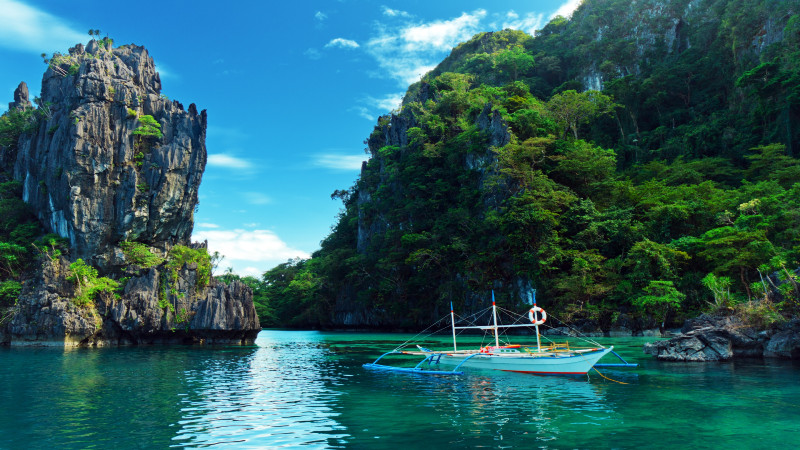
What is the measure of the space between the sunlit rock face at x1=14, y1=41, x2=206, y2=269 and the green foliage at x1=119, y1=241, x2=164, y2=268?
1.07 metres

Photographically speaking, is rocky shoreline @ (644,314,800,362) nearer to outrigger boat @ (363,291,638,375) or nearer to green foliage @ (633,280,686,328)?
outrigger boat @ (363,291,638,375)

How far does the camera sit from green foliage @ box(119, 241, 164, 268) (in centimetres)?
4356

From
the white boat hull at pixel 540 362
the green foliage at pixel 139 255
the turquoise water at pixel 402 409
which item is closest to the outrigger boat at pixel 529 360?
the white boat hull at pixel 540 362

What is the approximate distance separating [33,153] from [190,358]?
3791cm

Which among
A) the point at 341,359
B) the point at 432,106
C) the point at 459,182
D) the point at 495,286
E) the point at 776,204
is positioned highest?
the point at 432,106

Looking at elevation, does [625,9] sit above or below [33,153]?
above

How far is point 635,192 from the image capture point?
4347 cm

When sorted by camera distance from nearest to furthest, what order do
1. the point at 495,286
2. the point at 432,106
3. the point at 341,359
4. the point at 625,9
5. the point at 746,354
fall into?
the point at 746,354 < the point at 341,359 < the point at 495,286 < the point at 432,106 < the point at 625,9

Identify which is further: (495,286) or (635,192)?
(495,286)

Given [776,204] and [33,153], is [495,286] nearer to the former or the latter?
[776,204]

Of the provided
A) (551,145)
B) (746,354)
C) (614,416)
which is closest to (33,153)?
(551,145)

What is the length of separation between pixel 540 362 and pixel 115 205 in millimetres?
42695

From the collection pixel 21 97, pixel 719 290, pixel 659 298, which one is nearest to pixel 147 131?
pixel 21 97

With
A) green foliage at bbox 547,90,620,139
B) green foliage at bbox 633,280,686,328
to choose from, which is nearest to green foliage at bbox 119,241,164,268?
green foliage at bbox 633,280,686,328
